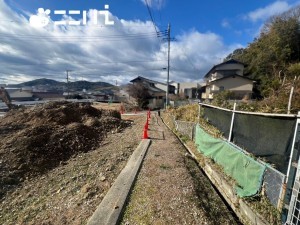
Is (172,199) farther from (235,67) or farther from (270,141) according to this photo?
(235,67)

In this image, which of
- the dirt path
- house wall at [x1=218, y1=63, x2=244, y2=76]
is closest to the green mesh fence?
the dirt path

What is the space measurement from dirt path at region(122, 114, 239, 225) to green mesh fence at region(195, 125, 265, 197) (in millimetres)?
630

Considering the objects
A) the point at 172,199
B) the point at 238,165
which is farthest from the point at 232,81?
the point at 172,199

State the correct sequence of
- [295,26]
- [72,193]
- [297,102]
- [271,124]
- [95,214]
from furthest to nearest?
[295,26], [297,102], [72,193], [271,124], [95,214]

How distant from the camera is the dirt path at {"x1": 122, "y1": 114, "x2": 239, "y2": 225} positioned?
313 centimetres

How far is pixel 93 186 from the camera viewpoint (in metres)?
4.22

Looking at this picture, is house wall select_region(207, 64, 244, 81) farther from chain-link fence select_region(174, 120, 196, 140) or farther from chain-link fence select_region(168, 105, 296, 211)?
chain-link fence select_region(168, 105, 296, 211)

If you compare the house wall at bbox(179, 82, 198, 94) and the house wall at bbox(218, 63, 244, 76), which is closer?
the house wall at bbox(218, 63, 244, 76)

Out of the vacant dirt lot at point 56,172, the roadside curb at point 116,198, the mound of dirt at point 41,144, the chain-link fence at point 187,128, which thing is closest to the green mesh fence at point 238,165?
the roadside curb at point 116,198

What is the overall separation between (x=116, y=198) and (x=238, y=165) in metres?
2.87

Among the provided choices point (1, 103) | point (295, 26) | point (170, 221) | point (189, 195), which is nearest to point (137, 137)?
point (189, 195)

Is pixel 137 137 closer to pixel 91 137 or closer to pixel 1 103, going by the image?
pixel 91 137

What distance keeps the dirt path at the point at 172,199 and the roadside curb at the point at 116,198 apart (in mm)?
142

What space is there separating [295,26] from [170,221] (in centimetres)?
3404
